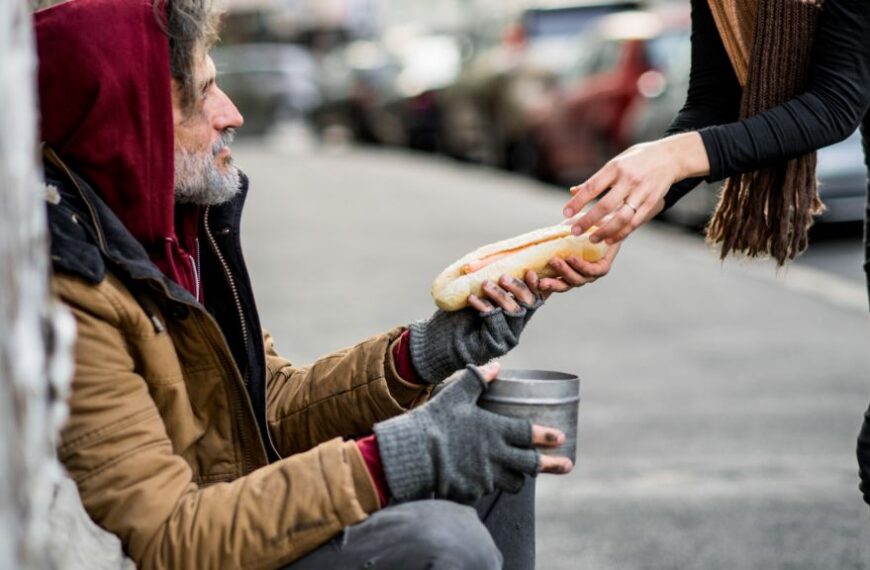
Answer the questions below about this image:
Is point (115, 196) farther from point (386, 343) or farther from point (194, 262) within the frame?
point (386, 343)

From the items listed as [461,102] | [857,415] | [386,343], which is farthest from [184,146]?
[461,102]

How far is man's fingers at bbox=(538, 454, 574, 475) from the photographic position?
2326 millimetres

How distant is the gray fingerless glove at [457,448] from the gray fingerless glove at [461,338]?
0.53m

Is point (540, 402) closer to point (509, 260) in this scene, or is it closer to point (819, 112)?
point (509, 260)

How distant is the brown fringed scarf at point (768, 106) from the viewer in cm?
299

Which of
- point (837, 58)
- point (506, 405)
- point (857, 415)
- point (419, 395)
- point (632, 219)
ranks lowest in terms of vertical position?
point (857, 415)

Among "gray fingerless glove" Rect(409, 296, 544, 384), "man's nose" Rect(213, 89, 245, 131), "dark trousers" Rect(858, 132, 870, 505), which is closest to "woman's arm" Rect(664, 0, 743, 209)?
"dark trousers" Rect(858, 132, 870, 505)

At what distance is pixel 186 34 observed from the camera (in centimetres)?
271

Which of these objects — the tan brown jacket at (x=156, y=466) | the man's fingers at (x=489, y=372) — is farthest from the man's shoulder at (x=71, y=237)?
the man's fingers at (x=489, y=372)

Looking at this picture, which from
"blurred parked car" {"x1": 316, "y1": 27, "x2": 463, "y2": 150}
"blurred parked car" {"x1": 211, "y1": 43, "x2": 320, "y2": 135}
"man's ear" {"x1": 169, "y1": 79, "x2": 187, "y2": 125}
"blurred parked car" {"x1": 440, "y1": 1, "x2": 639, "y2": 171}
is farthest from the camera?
"blurred parked car" {"x1": 211, "y1": 43, "x2": 320, "y2": 135}

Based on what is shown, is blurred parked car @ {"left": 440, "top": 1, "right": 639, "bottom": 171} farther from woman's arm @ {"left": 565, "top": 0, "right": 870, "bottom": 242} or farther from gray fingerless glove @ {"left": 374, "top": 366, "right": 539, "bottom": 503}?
gray fingerless glove @ {"left": 374, "top": 366, "right": 539, "bottom": 503}

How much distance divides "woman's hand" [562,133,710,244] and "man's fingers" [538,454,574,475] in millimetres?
592

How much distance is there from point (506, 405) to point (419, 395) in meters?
0.70

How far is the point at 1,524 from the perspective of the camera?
1.47 metres
